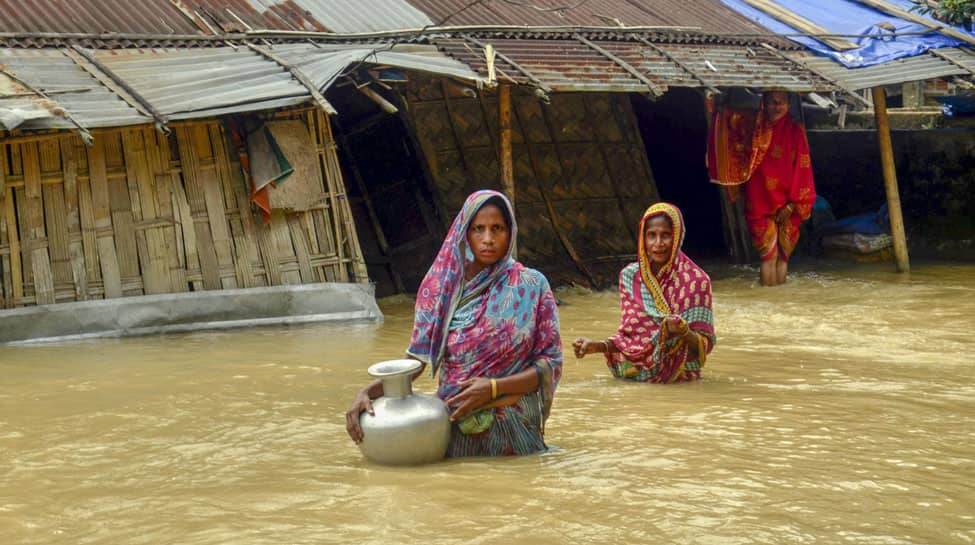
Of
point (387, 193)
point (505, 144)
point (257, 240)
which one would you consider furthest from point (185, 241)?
point (387, 193)

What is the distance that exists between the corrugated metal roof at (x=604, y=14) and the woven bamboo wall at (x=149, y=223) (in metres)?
2.11

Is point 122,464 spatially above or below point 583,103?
below

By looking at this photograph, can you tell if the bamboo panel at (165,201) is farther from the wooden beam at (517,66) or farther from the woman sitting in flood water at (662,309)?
the woman sitting in flood water at (662,309)

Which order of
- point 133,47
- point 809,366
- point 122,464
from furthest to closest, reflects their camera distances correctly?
1. point 133,47
2. point 809,366
3. point 122,464

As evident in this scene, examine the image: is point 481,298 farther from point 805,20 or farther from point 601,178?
point 805,20

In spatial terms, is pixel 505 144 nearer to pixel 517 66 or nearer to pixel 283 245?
pixel 517 66

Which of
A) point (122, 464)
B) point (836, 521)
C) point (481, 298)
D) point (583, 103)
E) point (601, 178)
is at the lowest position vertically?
point (836, 521)

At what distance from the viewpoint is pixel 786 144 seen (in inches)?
473

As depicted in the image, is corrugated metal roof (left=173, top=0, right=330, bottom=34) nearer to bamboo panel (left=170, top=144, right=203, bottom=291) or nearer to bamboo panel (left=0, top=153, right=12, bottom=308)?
bamboo panel (left=170, top=144, right=203, bottom=291)

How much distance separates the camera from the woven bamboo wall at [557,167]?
1205cm

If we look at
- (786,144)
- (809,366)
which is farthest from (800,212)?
(809,366)

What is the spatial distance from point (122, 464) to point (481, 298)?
63.2 inches

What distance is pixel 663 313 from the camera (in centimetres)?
659

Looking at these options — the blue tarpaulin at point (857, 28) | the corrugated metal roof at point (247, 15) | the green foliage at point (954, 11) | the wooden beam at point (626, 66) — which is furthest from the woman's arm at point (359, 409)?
the green foliage at point (954, 11)
